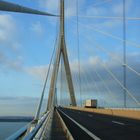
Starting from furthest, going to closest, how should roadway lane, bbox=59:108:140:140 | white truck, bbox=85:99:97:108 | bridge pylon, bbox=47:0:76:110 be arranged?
1. white truck, bbox=85:99:97:108
2. bridge pylon, bbox=47:0:76:110
3. roadway lane, bbox=59:108:140:140

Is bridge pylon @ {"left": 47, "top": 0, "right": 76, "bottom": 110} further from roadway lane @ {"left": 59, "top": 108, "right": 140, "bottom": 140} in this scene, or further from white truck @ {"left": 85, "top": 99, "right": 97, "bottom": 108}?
roadway lane @ {"left": 59, "top": 108, "right": 140, "bottom": 140}

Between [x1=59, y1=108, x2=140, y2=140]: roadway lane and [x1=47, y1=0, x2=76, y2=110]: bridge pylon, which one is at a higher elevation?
[x1=47, y1=0, x2=76, y2=110]: bridge pylon

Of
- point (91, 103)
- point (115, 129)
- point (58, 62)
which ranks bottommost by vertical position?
point (115, 129)

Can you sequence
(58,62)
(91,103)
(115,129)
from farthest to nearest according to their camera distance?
(91,103) → (58,62) → (115,129)

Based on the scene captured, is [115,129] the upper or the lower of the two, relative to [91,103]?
lower

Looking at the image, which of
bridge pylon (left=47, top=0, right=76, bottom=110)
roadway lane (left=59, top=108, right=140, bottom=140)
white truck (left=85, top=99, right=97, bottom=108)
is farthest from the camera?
white truck (left=85, top=99, right=97, bottom=108)

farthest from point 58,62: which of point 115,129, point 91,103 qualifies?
point 115,129

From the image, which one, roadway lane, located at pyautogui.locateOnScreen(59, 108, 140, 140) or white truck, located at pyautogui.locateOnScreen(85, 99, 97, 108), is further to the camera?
white truck, located at pyautogui.locateOnScreen(85, 99, 97, 108)

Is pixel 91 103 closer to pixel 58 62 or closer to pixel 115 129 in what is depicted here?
pixel 58 62

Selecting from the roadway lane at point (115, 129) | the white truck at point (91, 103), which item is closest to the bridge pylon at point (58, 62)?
the white truck at point (91, 103)

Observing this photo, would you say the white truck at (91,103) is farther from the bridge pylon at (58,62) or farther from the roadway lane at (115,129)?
the roadway lane at (115,129)

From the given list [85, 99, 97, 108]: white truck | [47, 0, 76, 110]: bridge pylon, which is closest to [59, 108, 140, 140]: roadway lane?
[47, 0, 76, 110]: bridge pylon

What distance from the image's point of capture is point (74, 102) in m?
75.7

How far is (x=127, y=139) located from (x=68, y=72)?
162 ft
